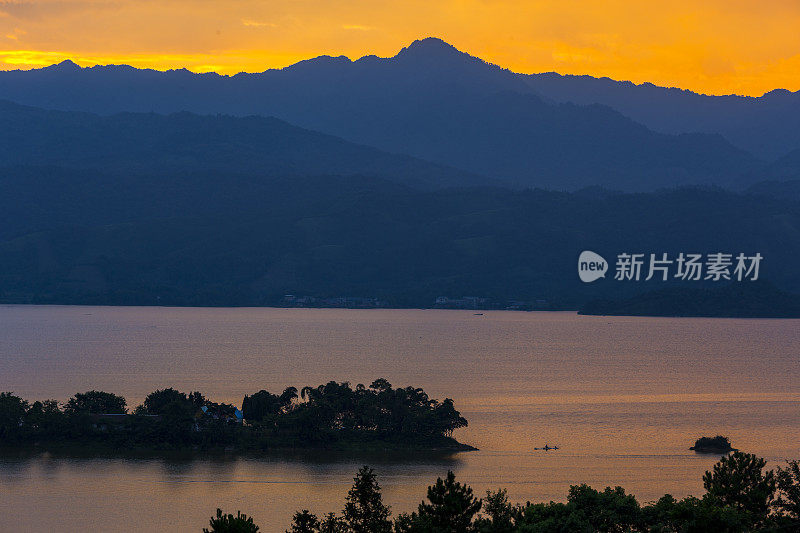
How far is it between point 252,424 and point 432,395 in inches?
1105

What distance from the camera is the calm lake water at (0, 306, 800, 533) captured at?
5450 cm

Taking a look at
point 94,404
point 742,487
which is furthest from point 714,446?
point 94,404

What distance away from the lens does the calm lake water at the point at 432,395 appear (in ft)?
179

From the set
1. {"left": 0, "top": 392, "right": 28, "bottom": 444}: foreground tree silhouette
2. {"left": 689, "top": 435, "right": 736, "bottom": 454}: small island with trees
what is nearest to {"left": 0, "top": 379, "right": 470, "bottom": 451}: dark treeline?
{"left": 0, "top": 392, "right": 28, "bottom": 444}: foreground tree silhouette

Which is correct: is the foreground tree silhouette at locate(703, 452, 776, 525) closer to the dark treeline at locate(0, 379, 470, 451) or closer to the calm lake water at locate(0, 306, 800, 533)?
the calm lake water at locate(0, 306, 800, 533)

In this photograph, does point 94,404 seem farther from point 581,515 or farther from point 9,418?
point 581,515

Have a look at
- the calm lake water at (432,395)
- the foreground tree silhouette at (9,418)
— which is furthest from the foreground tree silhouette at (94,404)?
the calm lake water at (432,395)

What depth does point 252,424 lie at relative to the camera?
6394 cm

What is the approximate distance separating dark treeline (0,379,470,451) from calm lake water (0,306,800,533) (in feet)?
5.01

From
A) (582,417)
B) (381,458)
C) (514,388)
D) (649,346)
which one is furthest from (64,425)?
(649,346)

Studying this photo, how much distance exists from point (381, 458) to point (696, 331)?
13640cm

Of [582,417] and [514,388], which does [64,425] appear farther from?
[514,388]

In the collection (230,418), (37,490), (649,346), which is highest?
(649,346)

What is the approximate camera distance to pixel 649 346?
150 m
